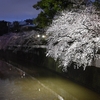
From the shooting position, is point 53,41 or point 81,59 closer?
point 81,59

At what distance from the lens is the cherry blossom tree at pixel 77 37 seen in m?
12.7

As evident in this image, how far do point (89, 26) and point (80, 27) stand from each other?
25.9 inches

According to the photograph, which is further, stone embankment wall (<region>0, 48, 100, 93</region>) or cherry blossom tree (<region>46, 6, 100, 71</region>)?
stone embankment wall (<region>0, 48, 100, 93</region>)

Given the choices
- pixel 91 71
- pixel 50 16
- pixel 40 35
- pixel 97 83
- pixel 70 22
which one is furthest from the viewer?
pixel 40 35

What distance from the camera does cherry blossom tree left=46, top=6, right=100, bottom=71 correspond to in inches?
500

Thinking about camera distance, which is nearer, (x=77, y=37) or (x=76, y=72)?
(x=77, y=37)

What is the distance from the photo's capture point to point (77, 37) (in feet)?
45.1

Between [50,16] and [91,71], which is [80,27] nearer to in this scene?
[91,71]

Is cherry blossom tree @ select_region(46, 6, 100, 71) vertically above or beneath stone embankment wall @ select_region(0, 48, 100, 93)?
above

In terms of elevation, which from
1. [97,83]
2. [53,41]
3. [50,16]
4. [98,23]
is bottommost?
[97,83]

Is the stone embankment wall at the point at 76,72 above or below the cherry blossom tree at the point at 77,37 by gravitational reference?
below

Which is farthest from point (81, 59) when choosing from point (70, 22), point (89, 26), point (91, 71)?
point (70, 22)

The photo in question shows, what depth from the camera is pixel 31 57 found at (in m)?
30.8

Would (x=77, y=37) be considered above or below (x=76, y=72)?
above
